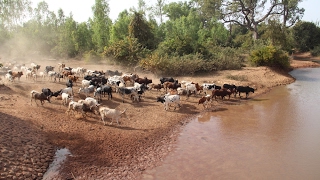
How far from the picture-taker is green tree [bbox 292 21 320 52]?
45.8 meters

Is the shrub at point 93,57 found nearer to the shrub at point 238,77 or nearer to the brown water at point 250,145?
the shrub at point 238,77

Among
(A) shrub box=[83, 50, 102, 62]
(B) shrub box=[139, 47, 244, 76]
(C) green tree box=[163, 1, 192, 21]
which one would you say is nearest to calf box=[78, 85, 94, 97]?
(B) shrub box=[139, 47, 244, 76]

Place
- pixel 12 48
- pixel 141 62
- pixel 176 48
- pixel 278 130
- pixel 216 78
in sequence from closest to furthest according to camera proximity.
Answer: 1. pixel 278 130
2. pixel 216 78
3. pixel 141 62
4. pixel 176 48
5. pixel 12 48

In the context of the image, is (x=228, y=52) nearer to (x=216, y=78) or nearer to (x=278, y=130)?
(x=216, y=78)

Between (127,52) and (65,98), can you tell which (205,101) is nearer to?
(65,98)

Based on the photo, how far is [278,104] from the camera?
54.2ft

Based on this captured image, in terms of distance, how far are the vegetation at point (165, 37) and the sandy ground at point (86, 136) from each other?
947 centimetres

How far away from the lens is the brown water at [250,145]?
8.69 meters

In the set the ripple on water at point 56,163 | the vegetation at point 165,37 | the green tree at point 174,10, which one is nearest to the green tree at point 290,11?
the vegetation at point 165,37

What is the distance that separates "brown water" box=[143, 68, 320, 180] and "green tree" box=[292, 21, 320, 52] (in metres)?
33.8

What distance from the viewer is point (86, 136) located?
437 inches

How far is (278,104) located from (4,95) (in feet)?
52.4

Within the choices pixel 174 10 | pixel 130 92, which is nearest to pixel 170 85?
pixel 130 92

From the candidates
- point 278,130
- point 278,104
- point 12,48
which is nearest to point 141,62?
point 278,104
